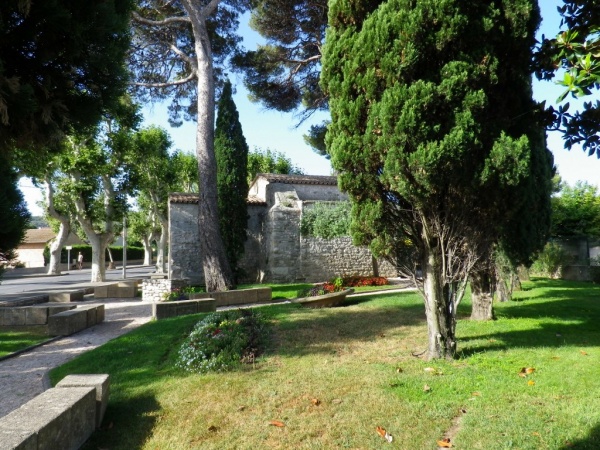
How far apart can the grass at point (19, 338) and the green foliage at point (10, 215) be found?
1837mm

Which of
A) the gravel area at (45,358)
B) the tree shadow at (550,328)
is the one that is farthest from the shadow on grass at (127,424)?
the tree shadow at (550,328)

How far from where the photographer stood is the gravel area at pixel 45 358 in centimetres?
546

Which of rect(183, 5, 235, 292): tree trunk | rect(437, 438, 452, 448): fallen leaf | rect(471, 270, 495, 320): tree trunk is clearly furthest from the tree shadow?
rect(183, 5, 235, 292): tree trunk

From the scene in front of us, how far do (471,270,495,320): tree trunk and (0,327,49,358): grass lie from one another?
28.6ft

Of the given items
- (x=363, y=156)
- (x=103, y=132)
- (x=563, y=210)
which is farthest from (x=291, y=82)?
(x=363, y=156)

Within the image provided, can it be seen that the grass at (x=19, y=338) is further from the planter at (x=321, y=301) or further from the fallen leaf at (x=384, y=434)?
the fallen leaf at (x=384, y=434)

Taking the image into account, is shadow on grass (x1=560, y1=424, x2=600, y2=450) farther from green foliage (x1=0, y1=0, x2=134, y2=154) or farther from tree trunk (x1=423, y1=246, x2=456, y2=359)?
green foliage (x1=0, y1=0, x2=134, y2=154)

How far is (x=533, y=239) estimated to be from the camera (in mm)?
7707

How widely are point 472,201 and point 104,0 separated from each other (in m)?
4.84

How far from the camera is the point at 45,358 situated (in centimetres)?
736

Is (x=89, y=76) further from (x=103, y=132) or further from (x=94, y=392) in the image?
(x=103, y=132)

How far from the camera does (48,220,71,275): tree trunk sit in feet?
82.6

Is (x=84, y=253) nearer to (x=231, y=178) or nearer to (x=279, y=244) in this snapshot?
(x=231, y=178)

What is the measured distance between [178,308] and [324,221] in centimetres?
999
